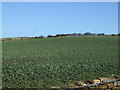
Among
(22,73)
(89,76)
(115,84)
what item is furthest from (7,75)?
(115,84)

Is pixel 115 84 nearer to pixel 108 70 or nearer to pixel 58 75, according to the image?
pixel 58 75

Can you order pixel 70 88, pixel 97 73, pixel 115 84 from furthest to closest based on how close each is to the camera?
pixel 97 73 → pixel 115 84 → pixel 70 88

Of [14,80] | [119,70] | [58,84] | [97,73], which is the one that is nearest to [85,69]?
[97,73]

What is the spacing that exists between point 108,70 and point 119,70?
867 mm

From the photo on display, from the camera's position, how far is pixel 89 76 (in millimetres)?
14992

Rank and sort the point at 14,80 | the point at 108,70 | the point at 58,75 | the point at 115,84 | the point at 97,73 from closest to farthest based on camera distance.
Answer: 1. the point at 115,84
2. the point at 14,80
3. the point at 58,75
4. the point at 97,73
5. the point at 108,70

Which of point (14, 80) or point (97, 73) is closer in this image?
point (14, 80)

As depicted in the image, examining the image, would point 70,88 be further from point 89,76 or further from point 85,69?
point 85,69

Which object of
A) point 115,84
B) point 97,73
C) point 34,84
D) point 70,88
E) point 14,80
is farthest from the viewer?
point 97,73

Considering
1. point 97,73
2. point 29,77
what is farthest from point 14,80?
point 97,73

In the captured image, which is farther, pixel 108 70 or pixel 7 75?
pixel 108 70

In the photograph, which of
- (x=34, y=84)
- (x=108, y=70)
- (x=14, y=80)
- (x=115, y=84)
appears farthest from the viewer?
(x=108, y=70)

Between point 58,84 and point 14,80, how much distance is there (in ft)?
9.55

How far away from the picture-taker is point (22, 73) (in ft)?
50.3
